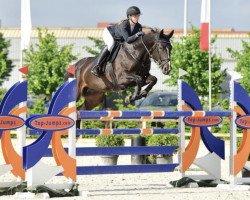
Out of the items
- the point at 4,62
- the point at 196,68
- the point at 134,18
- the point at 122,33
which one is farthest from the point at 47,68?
the point at 134,18

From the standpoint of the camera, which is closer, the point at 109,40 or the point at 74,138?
the point at 74,138

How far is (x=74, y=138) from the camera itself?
821 cm

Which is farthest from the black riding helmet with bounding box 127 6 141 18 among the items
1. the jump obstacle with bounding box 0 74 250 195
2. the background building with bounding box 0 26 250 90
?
the background building with bounding box 0 26 250 90

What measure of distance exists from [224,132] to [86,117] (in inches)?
415

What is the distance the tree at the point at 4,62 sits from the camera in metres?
30.8

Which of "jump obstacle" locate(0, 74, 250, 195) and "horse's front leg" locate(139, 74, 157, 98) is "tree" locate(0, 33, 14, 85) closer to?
"horse's front leg" locate(139, 74, 157, 98)

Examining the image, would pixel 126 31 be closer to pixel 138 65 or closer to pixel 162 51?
pixel 138 65

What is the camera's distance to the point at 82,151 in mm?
8359

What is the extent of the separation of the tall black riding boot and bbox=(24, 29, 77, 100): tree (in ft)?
40.4

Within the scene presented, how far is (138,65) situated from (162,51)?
25.5 inches

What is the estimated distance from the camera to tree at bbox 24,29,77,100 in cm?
2339

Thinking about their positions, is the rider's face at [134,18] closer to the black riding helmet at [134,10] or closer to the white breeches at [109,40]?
the black riding helmet at [134,10]

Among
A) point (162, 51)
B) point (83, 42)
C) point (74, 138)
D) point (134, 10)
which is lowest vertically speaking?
point (74, 138)

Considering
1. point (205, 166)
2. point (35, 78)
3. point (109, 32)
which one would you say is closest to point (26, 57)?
point (35, 78)
